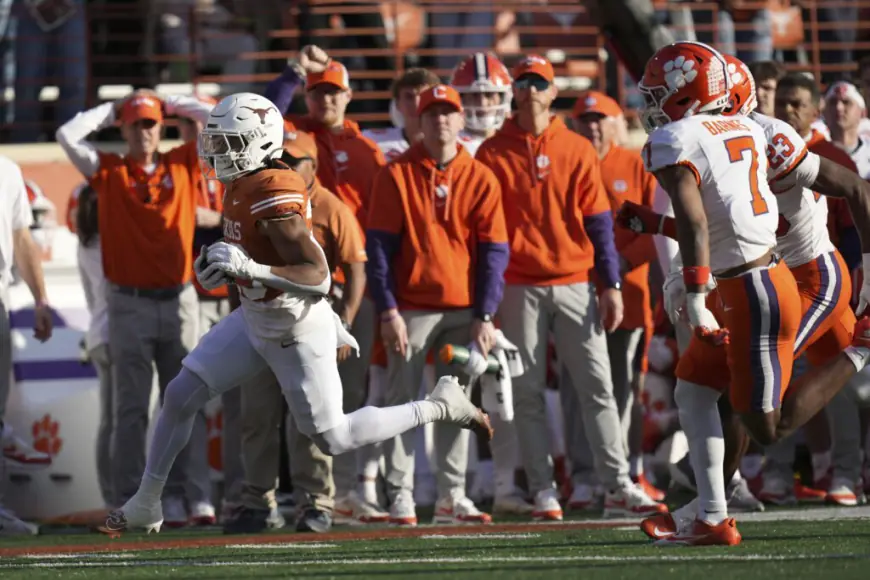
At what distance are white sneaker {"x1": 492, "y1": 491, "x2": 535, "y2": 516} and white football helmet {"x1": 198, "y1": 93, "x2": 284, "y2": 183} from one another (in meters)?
2.44

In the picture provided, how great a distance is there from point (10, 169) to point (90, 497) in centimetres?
169

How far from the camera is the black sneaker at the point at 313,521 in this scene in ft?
25.7

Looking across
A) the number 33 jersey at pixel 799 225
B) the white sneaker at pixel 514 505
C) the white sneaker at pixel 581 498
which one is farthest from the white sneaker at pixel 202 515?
the number 33 jersey at pixel 799 225

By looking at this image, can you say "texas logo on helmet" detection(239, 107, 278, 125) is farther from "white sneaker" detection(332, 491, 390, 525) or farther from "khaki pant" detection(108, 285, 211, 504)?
"white sneaker" detection(332, 491, 390, 525)

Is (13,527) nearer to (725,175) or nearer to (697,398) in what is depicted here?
(697,398)

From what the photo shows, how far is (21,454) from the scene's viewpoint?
8.84 m

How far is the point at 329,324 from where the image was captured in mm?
6484

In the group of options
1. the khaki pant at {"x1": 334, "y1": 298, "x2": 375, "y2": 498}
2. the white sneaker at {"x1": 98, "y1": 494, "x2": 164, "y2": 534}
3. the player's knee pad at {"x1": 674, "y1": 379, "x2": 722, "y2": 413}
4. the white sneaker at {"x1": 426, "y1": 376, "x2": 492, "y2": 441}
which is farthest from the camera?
the khaki pant at {"x1": 334, "y1": 298, "x2": 375, "y2": 498}

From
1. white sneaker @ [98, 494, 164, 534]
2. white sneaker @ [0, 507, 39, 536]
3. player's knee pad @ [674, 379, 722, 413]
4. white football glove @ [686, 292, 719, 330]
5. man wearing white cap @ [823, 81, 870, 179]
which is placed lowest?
white sneaker @ [0, 507, 39, 536]

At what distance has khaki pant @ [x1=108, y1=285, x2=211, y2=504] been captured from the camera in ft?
27.3

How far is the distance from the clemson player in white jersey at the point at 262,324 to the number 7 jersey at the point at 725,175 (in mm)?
1281

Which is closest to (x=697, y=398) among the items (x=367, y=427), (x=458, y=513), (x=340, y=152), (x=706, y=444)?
(x=706, y=444)

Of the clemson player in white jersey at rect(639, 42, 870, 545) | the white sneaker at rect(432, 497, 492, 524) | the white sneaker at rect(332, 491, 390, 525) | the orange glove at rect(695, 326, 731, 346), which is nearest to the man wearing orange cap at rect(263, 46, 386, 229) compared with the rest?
the white sneaker at rect(332, 491, 390, 525)

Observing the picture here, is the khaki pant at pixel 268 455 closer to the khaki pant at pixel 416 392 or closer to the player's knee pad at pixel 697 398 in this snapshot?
the khaki pant at pixel 416 392
